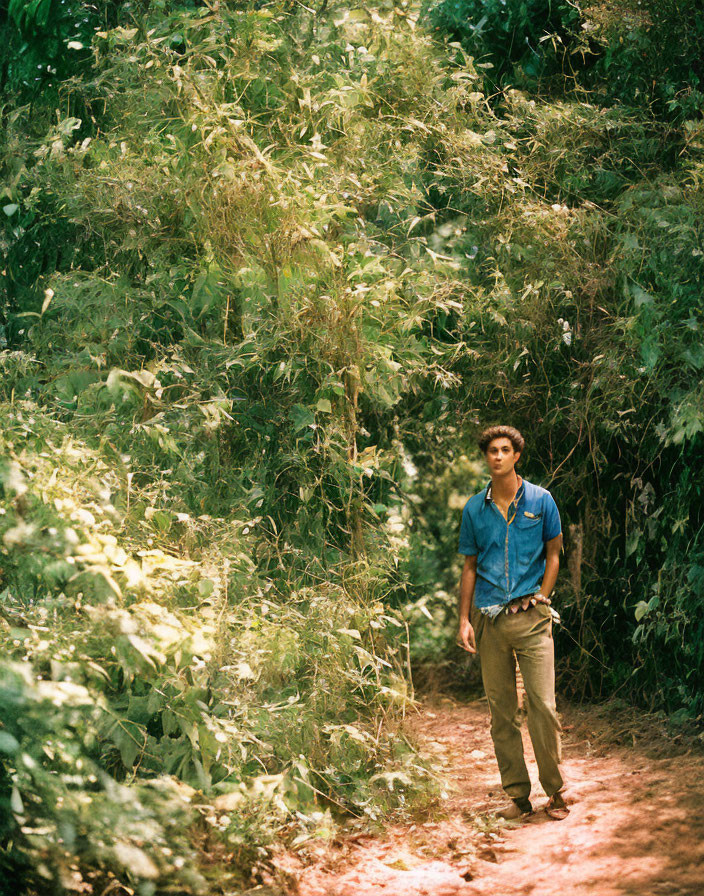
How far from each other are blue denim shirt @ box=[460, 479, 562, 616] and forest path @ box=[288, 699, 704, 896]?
3.38 feet

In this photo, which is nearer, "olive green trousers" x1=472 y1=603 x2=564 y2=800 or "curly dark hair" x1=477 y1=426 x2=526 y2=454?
"olive green trousers" x1=472 y1=603 x2=564 y2=800

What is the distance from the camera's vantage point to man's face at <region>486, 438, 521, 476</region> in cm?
484

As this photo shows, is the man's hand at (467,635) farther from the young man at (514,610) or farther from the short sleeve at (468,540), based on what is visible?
the short sleeve at (468,540)

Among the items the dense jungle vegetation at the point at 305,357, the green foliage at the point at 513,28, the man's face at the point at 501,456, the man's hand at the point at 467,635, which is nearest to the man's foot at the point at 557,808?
the dense jungle vegetation at the point at 305,357

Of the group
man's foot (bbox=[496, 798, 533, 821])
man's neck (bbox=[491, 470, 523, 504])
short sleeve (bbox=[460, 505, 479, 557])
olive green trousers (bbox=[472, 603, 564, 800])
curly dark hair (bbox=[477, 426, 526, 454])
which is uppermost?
curly dark hair (bbox=[477, 426, 526, 454])

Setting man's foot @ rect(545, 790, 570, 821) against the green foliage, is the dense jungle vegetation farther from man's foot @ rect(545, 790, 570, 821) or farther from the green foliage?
man's foot @ rect(545, 790, 570, 821)

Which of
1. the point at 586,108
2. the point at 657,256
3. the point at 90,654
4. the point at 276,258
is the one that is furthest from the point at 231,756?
the point at 586,108

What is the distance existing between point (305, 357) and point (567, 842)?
8.86 ft

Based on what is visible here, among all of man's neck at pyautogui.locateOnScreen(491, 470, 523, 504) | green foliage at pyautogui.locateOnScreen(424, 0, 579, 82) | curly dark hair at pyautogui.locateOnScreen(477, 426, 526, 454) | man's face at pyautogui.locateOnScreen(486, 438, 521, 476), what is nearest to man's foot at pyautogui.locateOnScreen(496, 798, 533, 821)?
man's neck at pyautogui.locateOnScreen(491, 470, 523, 504)

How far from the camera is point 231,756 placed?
Result: 4152 millimetres

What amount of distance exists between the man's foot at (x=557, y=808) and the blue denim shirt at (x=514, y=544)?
919mm

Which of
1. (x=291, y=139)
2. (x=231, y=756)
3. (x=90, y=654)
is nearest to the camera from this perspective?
(x=90, y=654)

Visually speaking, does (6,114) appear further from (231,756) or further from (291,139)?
(231,756)

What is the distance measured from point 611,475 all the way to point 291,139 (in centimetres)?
289
